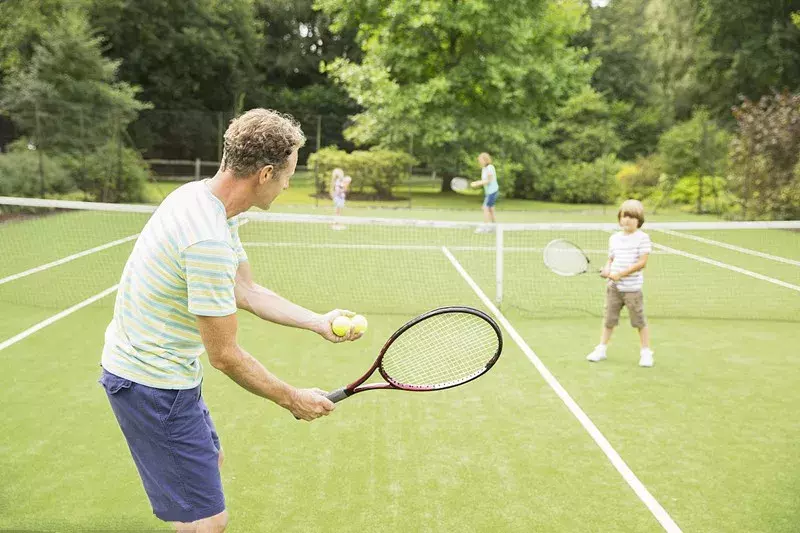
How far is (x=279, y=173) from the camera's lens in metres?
2.87

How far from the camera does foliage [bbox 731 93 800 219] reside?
19891 millimetres

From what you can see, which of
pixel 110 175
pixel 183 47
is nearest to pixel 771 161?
pixel 110 175

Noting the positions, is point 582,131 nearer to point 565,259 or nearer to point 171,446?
point 565,259

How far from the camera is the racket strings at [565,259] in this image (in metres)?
8.27

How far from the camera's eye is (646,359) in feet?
25.0

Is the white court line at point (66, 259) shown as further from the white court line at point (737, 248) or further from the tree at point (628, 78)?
the tree at point (628, 78)

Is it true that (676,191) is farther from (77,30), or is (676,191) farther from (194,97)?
(194,97)

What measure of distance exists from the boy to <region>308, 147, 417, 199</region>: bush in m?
20.3

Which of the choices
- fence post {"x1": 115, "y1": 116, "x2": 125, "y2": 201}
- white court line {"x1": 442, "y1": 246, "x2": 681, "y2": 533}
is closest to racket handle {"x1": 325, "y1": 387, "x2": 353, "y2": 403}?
white court line {"x1": 442, "y1": 246, "x2": 681, "y2": 533}

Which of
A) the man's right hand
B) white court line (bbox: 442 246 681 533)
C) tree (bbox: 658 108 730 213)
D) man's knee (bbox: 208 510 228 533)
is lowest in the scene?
white court line (bbox: 442 246 681 533)

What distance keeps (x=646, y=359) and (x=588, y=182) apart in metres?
23.7

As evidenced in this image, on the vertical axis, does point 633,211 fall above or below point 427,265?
above

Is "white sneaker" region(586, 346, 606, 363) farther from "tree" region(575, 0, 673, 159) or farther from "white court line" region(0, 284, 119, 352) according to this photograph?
"tree" region(575, 0, 673, 159)

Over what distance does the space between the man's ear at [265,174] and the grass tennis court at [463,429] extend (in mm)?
2239
